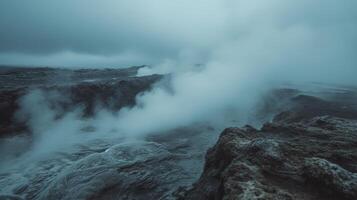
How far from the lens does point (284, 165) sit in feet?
22.1

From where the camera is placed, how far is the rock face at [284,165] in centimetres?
557

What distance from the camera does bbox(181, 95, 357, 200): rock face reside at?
5.57 meters

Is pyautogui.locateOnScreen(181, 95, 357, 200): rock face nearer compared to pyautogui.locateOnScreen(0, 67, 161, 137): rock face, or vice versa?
pyautogui.locateOnScreen(181, 95, 357, 200): rock face

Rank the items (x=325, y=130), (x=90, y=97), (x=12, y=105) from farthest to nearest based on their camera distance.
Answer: (x=90, y=97)
(x=12, y=105)
(x=325, y=130)

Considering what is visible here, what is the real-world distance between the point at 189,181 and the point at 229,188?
4.15 meters

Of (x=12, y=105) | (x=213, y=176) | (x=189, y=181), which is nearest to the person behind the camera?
(x=213, y=176)

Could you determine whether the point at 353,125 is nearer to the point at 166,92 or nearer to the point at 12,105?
the point at 166,92

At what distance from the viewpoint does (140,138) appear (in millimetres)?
15211

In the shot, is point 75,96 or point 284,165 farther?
point 75,96

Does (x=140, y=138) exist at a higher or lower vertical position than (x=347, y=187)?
lower

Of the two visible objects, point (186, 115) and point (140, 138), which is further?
point (186, 115)

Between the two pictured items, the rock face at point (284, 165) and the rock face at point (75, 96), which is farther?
the rock face at point (75, 96)

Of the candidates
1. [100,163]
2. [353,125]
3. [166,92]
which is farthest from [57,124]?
[353,125]

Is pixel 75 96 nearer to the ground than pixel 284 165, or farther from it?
nearer to the ground
